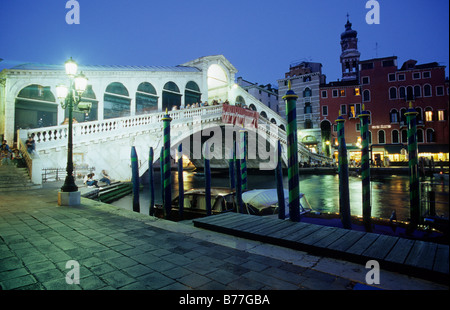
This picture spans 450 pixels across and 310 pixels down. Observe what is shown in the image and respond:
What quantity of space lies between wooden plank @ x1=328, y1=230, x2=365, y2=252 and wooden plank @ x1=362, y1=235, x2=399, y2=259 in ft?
0.69

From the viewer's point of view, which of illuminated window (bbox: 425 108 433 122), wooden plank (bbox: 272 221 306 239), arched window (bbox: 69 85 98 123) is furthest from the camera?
illuminated window (bbox: 425 108 433 122)

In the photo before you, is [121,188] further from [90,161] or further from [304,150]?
[304,150]

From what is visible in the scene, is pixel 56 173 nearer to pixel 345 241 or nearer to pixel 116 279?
pixel 116 279

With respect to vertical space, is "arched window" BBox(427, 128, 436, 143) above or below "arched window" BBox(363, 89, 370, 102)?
below

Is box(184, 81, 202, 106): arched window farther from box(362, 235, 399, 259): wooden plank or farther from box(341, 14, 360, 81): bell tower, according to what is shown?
box(341, 14, 360, 81): bell tower

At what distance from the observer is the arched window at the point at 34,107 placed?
14.5 meters

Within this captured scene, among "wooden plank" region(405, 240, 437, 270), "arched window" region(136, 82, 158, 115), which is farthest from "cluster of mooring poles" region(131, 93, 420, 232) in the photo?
"arched window" region(136, 82, 158, 115)

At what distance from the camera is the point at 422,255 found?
2.56 meters

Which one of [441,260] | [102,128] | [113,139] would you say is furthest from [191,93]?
[441,260]

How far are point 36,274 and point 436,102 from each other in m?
38.0

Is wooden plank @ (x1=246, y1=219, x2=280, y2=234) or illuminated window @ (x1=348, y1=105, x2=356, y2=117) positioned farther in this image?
illuminated window @ (x1=348, y1=105, x2=356, y2=117)

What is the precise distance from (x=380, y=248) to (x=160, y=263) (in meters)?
2.48

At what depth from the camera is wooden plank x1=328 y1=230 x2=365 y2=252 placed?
2873mm
